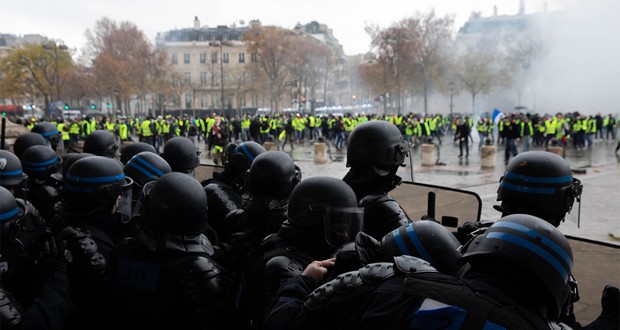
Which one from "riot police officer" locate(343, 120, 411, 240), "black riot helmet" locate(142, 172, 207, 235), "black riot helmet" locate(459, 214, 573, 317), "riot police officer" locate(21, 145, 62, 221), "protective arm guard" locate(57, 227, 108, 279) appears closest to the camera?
"black riot helmet" locate(459, 214, 573, 317)

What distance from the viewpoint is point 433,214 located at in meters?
4.04

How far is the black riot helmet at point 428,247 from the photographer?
1.88 metres

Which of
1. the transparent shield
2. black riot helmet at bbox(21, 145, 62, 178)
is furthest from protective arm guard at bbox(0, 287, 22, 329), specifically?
black riot helmet at bbox(21, 145, 62, 178)

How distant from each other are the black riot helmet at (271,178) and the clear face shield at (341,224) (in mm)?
950

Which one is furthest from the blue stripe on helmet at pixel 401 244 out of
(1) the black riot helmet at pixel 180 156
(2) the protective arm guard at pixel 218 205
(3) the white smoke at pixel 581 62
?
(3) the white smoke at pixel 581 62

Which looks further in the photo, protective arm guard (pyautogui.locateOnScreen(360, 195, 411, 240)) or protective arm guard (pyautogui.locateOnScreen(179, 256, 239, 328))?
protective arm guard (pyautogui.locateOnScreen(360, 195, 411, 240))

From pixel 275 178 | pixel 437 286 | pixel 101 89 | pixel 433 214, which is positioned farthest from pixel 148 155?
pixel 101 89

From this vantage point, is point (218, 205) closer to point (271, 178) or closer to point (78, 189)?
Answer: point (271, 178)

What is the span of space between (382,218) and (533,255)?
60.6 inches

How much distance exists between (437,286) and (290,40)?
51.4m

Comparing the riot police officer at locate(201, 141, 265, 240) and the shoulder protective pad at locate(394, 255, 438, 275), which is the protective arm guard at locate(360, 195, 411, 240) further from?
the shoulder protective pad at locate(394, 255, 438, 275)

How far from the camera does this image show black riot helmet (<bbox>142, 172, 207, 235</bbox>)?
246 cm

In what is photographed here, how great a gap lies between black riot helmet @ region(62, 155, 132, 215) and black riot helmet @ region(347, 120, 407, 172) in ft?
5.30

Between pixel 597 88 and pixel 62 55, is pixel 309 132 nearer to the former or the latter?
pixel 62 55
